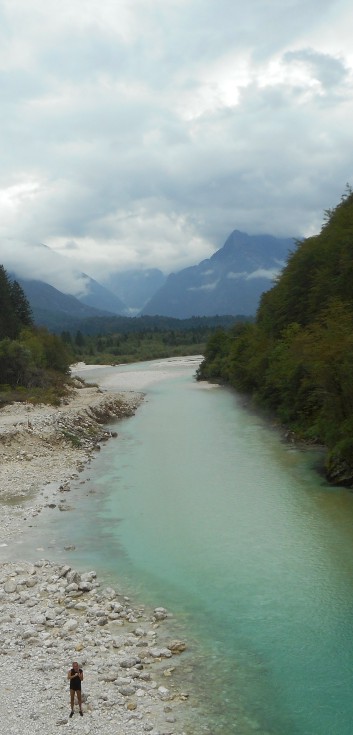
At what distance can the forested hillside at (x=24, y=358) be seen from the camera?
52562 millimetres

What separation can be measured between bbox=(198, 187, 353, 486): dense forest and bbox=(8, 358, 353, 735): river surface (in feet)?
8.63

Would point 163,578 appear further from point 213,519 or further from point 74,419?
point 74,419

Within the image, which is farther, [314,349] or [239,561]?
[314,349]

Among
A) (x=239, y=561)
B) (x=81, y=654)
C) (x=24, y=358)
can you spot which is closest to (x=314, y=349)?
(x=239, y=561)

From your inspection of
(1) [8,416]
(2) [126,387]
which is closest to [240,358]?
(2) [126,387]

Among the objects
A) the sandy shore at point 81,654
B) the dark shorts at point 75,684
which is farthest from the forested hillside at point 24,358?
the dark shorts at point 75,684

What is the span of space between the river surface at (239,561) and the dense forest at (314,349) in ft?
8.63

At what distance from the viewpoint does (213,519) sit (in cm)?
2111

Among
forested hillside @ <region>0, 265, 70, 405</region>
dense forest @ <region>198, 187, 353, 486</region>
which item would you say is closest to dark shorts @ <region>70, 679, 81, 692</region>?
dense forest @ <region>198, 187, 353, 486</region>

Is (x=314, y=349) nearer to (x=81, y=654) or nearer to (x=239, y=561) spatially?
(x=239, y=561)

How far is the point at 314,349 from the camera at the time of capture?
96.3ft

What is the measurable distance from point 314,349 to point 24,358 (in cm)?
3341

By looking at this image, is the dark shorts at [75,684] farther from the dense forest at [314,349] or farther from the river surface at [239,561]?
the dense forest at [314,349]

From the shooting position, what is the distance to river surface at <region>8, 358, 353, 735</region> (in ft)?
35.5
